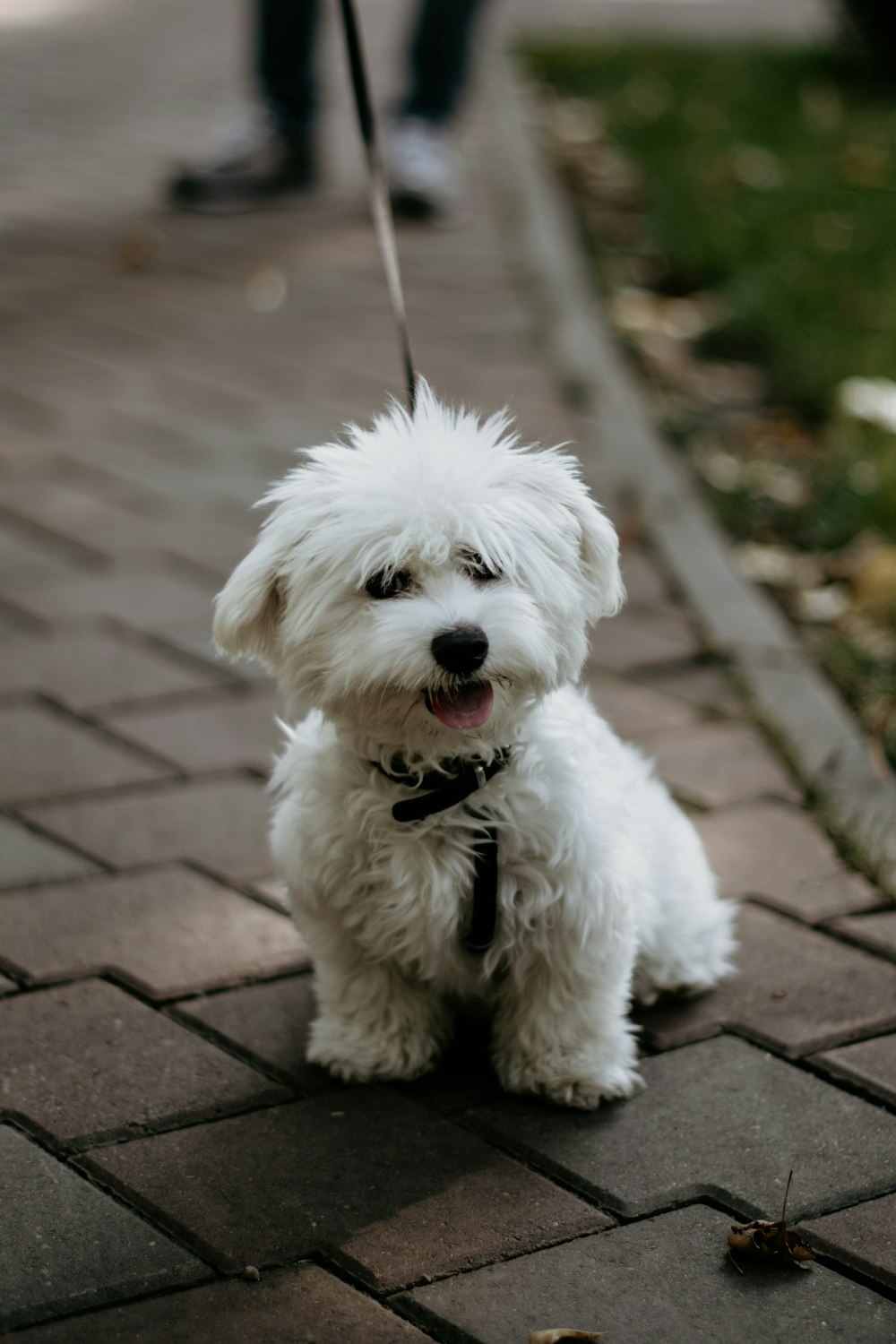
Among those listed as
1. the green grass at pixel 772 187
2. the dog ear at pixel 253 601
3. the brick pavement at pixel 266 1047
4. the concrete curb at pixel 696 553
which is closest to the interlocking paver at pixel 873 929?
the brick pavement at pixel 266 1047

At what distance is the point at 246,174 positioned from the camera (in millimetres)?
7492

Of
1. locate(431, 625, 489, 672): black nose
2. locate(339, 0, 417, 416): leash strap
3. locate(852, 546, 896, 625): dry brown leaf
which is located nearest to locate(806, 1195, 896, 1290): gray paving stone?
locate(431, 625, 489, 672): black nose

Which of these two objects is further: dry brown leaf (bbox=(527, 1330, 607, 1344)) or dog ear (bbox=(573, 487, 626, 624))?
dog ear (bbox=(573, 487, 626, 624))

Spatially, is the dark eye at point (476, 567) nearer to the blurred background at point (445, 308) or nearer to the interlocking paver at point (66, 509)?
the blurred background at point (445, 308)

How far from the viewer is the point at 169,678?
3.75 m

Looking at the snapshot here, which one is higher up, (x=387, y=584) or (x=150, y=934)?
(x=387, y=584)

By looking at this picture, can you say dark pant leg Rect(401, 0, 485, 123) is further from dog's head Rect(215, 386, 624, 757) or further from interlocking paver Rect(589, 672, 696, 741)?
dog's head Rect(215, 386, 624, 757)

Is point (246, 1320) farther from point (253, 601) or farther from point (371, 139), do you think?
point (371, 139)

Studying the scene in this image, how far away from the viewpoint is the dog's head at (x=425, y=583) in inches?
83.1

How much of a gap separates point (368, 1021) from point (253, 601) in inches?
28.0

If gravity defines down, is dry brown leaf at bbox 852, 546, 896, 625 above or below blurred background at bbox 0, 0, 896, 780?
below

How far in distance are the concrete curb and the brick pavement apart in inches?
2.9

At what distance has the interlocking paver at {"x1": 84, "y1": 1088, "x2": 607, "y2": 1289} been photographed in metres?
2.06

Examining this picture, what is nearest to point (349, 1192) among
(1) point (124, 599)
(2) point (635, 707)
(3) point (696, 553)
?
(2) point (635, 707)
